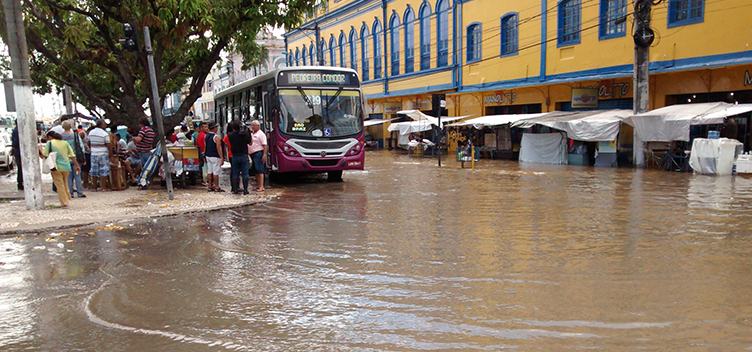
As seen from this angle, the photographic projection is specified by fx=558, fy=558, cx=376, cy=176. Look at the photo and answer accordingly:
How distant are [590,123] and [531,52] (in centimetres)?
727

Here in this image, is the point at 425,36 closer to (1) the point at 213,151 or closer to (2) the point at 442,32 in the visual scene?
(2) the point at 442,32

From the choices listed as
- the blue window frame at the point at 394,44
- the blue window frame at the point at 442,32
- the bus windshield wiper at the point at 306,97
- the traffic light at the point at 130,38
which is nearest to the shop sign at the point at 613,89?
the blue window frame at the point at 442,32

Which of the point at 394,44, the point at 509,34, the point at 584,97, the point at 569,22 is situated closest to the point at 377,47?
the point at 394,44

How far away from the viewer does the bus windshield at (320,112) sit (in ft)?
49.9

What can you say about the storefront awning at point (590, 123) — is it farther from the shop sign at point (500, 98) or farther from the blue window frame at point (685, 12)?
the shop sign at point (500, 98)

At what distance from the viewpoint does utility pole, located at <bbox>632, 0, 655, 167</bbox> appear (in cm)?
1852

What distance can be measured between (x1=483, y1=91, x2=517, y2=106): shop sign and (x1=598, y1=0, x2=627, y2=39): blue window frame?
6.32m

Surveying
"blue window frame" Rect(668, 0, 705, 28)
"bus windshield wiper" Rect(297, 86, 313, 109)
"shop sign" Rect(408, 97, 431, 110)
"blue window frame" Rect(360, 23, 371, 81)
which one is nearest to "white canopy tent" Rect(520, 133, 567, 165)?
"blue window frame" Rect(668, 0, 705, 28)

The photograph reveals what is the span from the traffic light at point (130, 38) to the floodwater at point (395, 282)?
364 centimetres

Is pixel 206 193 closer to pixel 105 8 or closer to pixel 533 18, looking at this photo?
pixel 105 8

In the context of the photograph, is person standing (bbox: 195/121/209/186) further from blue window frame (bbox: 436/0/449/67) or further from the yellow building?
blue window frame (bbox: 436/0/449/67)

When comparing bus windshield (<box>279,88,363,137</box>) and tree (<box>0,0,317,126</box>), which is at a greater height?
tree (<box>0,0,317,126</box>)

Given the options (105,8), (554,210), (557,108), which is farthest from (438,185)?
(557,108)

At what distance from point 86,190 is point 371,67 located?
29069 millimetres
